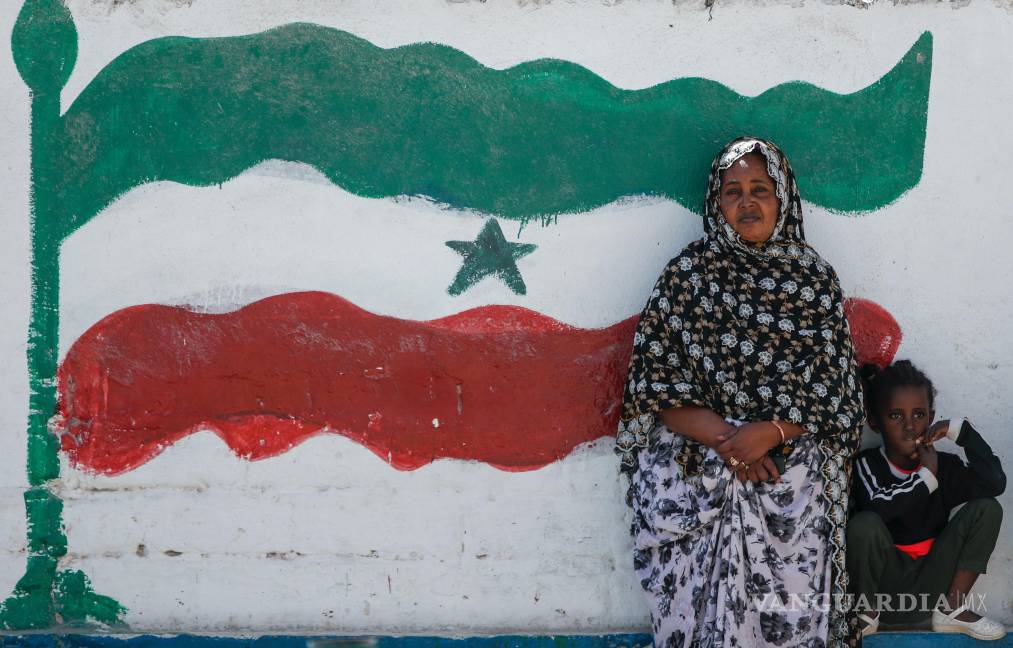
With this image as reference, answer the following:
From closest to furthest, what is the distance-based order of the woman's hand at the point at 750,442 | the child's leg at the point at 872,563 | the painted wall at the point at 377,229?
the woman's hand at the point at 750,442 < the child's leg at the point at 872,563 < the painted wall at the point at 377,229

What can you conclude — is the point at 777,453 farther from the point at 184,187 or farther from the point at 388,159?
the point at 184,187

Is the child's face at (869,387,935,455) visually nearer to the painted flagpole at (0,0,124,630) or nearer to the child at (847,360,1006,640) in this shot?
the child at (847,360,1006,640)

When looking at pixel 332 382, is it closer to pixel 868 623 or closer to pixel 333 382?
pixel 333 382

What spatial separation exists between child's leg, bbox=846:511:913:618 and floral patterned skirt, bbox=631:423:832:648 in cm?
12

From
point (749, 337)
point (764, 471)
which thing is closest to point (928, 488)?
point (764, 471)

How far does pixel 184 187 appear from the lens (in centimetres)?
353

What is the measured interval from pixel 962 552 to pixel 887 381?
60 cm

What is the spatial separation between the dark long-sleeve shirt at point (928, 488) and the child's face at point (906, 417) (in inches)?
3.3

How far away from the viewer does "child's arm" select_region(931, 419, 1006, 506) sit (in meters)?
3.31

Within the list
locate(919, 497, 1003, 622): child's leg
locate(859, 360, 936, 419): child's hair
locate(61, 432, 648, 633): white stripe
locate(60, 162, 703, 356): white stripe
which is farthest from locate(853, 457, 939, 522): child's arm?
locate(60, 162, 703, 356): white stripe

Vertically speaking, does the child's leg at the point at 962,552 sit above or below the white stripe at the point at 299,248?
below

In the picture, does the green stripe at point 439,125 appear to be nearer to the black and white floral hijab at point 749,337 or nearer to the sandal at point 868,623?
the black and white floral hijab at point 749,337

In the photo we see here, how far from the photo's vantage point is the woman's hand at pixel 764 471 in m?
3.15

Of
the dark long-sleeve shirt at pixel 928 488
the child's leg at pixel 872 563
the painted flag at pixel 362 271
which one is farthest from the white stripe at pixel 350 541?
the dark long-sleeve shirt at pixel 928 488
